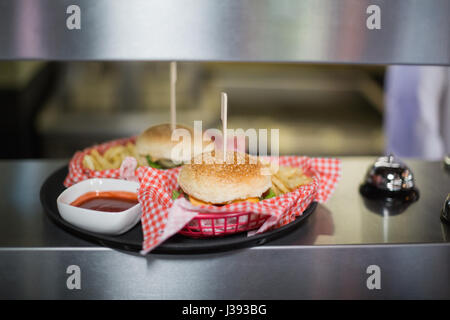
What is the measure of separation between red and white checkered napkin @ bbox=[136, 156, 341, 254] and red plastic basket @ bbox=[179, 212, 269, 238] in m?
0.02

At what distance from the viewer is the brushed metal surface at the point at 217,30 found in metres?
1.07

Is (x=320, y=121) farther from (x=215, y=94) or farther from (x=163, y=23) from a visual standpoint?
(x=163, y=23)

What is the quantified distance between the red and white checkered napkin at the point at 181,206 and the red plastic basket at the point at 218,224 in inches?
0.7

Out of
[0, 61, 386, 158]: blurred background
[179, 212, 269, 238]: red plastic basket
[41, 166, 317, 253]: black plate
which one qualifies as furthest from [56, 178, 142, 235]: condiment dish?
[0, 61, 386, 158]: blurred background

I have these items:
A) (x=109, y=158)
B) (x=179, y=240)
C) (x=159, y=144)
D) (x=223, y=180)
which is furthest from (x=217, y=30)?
(x=109, y=158)

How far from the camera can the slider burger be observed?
1.59 metres

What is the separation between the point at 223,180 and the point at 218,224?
0.37 ft

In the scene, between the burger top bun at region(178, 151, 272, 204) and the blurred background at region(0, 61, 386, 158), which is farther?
the blurred background at region(0, 61, 386, 158)

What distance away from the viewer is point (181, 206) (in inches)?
44.7

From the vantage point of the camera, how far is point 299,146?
3.92 m

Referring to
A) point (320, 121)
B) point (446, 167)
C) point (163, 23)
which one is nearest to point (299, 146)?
point (320, 121)

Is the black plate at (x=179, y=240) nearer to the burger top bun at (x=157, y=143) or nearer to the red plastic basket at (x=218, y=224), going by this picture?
the red plastic basket at (x=218, y=224)

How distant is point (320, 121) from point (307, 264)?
3.10 metres

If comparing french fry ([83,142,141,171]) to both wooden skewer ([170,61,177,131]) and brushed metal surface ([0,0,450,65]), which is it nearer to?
wooden skewer ([170,61,177,131])
